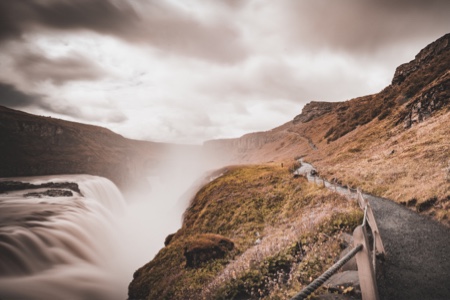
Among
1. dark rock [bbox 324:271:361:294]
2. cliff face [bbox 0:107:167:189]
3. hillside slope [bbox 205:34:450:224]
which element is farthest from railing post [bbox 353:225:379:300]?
cliff face [bbox 0:107:167:189]

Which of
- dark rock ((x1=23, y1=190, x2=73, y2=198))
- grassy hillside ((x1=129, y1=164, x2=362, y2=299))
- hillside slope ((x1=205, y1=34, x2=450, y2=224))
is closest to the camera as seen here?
grassy hillside ((x1=129, y1=164, x2=362, y2=299))

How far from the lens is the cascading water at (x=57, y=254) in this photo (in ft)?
65.9

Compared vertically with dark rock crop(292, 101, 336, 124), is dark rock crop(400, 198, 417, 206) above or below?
below

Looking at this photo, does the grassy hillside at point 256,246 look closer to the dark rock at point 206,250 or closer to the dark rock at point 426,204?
the dark rock at point 206,250

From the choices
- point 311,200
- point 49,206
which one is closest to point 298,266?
point 311,200

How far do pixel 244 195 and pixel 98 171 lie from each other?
129m

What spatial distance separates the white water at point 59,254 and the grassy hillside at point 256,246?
850 cm

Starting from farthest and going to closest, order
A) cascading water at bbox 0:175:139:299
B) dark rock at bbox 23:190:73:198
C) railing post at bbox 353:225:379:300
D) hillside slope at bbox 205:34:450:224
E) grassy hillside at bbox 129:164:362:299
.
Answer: dark rock at bbox 23:190:73:198 < cascading water at bbox 0:175:139:299 < hillside slope at bbox 205:34:450:224 < grassy hillside at bbox 129:164:362:299 < railing post at bbox 353:225:379:300

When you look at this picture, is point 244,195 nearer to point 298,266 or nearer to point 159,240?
point 298,266

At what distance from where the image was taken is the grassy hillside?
7.27 m

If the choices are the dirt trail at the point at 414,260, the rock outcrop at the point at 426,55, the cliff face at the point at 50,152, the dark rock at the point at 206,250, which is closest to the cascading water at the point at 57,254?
the dark rock at the point at 206,250

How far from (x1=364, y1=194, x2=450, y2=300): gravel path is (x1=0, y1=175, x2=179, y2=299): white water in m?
24.5

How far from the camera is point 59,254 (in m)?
24.8

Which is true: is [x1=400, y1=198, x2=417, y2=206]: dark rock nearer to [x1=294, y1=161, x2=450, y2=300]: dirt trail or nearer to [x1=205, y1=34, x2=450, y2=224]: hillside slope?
[x1=205, y1=34, x2=450, y2=224]: hillside slope
